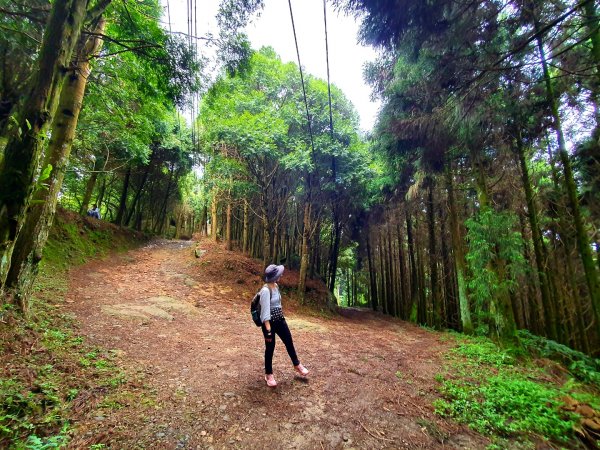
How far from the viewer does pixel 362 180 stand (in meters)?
10.5

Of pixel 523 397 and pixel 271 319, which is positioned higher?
pixel 271 319

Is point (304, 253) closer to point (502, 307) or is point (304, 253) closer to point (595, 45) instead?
point (502, 307)

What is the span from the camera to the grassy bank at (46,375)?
212 cm

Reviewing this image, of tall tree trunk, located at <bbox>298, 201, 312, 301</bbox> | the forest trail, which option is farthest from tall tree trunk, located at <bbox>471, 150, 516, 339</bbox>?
tall tree trunk, located at <bbox>298, 201, 312, 301</bbox>

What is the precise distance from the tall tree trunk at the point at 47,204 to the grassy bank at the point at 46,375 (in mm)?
420

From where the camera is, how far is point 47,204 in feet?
13.9

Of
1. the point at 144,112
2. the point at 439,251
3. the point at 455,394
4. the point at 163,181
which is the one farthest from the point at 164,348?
the point at 163,181

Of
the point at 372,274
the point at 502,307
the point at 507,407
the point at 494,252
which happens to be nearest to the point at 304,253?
the point at 494,252

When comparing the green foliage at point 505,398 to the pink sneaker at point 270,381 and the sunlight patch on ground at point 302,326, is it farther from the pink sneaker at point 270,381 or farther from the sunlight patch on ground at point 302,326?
the sunlight patch on ground at point 302,326

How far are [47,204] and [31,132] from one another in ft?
9.48

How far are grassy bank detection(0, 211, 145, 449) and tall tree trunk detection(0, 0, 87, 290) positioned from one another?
1.07 metres

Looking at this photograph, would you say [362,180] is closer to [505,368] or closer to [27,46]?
[505,368]

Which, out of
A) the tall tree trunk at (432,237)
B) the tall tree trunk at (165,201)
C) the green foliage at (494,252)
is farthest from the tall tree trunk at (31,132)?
the tall tree trunk at (165,201)

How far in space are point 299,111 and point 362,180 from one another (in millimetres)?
3504
